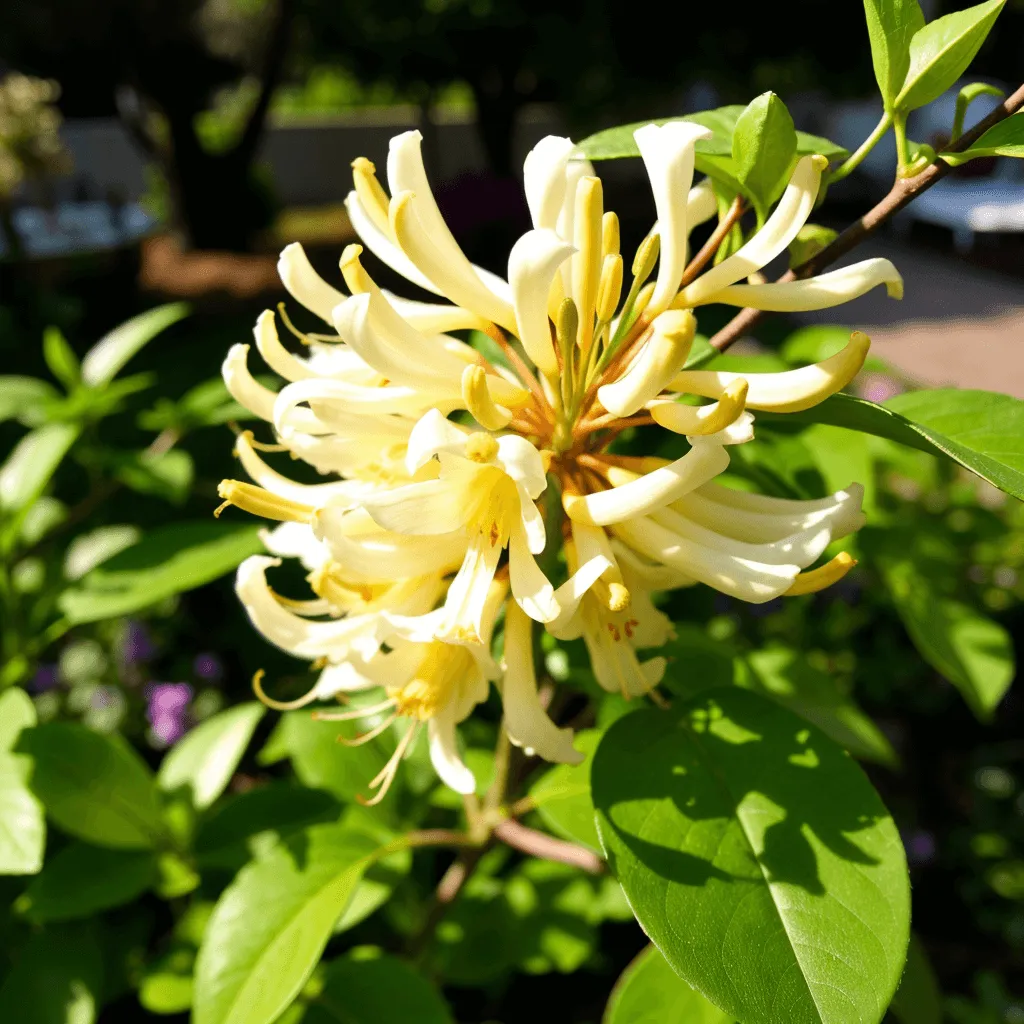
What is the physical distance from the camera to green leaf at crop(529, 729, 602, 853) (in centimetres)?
93

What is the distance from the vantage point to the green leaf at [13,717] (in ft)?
3.15

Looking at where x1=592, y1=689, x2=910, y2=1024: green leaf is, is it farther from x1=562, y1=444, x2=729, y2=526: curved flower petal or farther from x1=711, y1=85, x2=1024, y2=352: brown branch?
x1=711, y1=85, x2=1024, y2=352: brown branch

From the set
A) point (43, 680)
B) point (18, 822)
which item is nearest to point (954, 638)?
point (18, 822)

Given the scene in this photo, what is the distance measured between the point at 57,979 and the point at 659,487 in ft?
3.06

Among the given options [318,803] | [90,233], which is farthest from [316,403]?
[90,233]

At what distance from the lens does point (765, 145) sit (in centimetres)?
63

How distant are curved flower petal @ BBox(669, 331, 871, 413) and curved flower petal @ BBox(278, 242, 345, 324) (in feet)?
0.95

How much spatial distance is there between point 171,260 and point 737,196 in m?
10.00

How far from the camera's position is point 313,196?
16.1 metres

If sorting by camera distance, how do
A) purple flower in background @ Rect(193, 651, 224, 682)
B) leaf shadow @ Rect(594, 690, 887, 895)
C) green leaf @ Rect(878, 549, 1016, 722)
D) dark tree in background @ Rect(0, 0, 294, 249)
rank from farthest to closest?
dark tree in background @ Rect(0, 0, 294, 249) < purple flower in background @ Rect(193, 651, 224, 682) < green leaf @ Rect(878, 549, 1016, 722) < leaf shadow @ Rect(594, 690, 887, 895)

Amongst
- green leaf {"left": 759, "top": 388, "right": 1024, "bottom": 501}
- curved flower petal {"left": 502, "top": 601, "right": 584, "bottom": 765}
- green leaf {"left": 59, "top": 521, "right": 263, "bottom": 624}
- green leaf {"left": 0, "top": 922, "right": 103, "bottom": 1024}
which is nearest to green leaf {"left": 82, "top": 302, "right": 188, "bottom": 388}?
green leaf {"left": 59, "top": 521, "right": 263, "bottom": 624}

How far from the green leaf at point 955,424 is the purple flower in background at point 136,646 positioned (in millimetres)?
1706

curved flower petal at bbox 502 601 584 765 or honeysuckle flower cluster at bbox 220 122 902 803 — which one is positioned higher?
honeysuckle flower cluster at bbox 220 122 902 803

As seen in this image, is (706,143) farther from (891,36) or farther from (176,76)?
(176,76)
